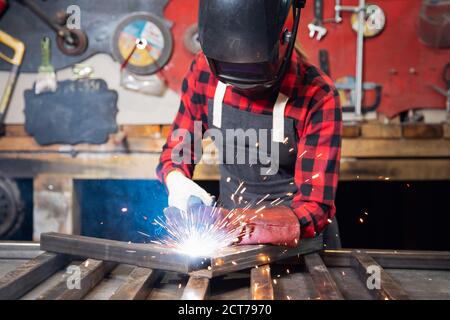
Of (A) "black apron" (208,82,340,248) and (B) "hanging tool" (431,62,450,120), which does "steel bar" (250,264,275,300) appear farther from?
(B) "hanging tool" (431,62,450,120)

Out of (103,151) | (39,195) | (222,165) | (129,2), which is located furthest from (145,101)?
(222,165)

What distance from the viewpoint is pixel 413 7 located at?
12.9 ft

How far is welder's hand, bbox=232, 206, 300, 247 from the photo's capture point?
5.77 feet

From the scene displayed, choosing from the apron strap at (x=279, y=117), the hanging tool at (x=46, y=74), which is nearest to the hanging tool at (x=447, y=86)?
the apron strap at (x=279, y=117)

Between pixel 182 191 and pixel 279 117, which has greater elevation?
pixel 279 117

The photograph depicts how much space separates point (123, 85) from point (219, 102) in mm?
1898

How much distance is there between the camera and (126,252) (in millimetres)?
1714

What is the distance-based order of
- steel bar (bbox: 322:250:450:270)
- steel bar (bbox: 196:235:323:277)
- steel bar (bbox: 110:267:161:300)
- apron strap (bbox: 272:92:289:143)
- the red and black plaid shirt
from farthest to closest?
apron strap (bbox: 272:92:289:143), the red and black plaid shirt, steel bar (bbox: 322:250:450:270), steel bar (bbox: 196:235:323:277), steel bar (bbox: 110:267:161:300)

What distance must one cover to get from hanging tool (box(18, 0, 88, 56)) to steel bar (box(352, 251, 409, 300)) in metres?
2.92

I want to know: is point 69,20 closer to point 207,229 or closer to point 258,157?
point 258,157

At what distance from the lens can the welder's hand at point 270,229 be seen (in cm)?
176

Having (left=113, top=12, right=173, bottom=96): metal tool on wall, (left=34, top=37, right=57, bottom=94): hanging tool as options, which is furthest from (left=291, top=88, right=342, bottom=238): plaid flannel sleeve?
(left=34, top=37, right=57, bottom=94): hanging tool

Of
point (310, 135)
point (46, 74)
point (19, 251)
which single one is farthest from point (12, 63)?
point (310, 135)
